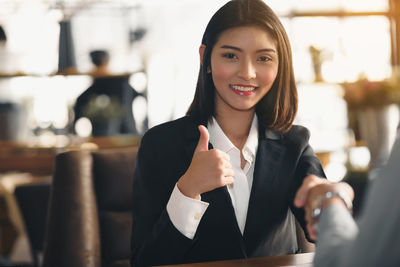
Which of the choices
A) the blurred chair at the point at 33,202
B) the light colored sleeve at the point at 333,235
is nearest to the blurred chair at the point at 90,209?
the light colored sleeve at the point at 333,235

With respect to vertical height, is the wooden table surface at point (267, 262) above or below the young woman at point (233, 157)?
below

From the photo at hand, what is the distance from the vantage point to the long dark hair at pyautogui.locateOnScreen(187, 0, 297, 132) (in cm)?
101

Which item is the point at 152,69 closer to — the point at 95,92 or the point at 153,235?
the point at 95,92

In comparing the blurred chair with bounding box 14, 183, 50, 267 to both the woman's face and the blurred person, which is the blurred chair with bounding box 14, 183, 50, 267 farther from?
the blurred person

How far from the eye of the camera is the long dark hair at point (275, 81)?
1.01 metres

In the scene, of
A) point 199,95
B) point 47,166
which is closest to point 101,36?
point 47,166

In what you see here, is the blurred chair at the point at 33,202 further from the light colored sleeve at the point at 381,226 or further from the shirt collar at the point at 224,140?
the light colored sleeve at the point at 381,226

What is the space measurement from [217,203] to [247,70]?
27 cm

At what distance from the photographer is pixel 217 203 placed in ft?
3.25

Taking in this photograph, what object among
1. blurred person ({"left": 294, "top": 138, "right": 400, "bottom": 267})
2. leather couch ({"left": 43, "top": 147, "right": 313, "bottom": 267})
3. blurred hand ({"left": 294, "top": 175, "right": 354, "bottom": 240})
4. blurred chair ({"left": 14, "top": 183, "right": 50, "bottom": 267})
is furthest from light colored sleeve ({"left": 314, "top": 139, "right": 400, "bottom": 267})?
blurred chair ({"left": 14, "top": 183, "right": 50, "bottom": 267})

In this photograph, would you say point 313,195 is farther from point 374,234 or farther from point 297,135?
point 297,135

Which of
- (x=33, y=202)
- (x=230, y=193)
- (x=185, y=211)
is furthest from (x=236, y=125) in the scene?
(x=33, y=202)

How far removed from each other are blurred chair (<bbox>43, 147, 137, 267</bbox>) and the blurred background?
1397mm

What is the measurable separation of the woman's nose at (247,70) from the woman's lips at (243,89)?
0.02 metres
